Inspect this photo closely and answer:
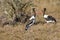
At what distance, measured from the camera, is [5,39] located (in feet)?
31.0

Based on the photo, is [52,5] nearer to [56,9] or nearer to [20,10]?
[56,9]

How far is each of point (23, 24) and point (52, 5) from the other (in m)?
3.67

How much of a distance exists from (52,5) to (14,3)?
3.25 metres

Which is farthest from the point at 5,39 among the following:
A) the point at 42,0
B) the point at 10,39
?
the point at 42,0

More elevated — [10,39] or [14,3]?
[14,3]

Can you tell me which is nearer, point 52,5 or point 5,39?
point 5,39

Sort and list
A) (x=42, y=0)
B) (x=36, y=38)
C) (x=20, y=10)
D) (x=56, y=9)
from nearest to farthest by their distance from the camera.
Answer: (x=36, y=38)
(x=20, y=10)
(x=56, y=9)
(x=42, y=0)

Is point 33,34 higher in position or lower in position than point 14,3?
lower

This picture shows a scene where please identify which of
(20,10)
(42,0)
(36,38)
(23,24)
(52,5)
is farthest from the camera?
(42,0)

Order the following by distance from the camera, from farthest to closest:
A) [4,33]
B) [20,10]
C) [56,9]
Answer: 1. [56,9]
2. [20,10]
3. [4,33]

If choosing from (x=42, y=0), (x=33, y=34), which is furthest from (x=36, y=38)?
(x=42, y=0)

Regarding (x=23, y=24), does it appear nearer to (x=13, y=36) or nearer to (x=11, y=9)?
(x=11, y=9)

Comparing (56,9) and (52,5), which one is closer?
(56,9)

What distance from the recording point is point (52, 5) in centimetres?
1457
